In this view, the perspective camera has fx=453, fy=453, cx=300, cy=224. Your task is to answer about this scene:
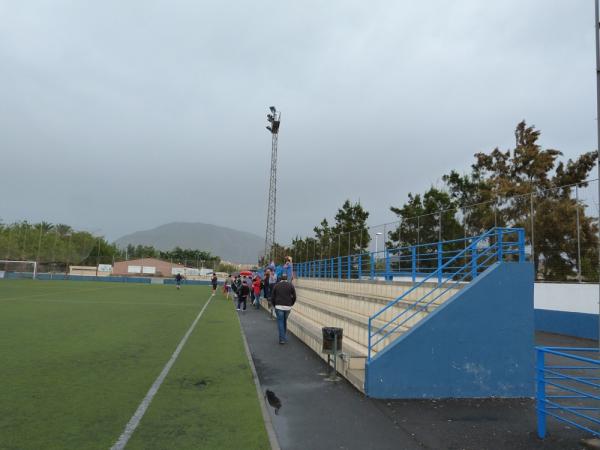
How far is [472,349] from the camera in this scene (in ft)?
23.8

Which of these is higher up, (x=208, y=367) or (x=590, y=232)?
(x=590, y=232)

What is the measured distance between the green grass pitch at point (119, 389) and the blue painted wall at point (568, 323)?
11412 mm

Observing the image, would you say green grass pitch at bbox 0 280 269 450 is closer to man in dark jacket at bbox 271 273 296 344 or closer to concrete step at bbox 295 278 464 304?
man in dark jacket at bbox 271 273 296 344

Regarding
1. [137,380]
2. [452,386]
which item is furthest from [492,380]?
[137,380]

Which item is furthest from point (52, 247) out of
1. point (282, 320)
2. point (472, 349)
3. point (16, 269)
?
point (472, 349)

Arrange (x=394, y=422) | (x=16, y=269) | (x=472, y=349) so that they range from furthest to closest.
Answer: (x=16, y=269)
(x=472, y=349)
(x=394, y=422)

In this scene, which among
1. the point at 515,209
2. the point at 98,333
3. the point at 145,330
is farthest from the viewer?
the point at 515,209

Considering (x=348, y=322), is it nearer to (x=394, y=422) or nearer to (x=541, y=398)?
(x=394, y=422)

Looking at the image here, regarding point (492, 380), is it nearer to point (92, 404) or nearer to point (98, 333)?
point (92, 404)

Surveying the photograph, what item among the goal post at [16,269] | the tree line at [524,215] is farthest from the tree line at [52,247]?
the tree line at [524,215]

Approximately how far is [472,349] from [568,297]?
10.8m

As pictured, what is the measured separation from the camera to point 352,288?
1442cm

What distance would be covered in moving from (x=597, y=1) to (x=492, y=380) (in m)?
5.55

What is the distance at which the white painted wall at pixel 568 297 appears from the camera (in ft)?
49.0
